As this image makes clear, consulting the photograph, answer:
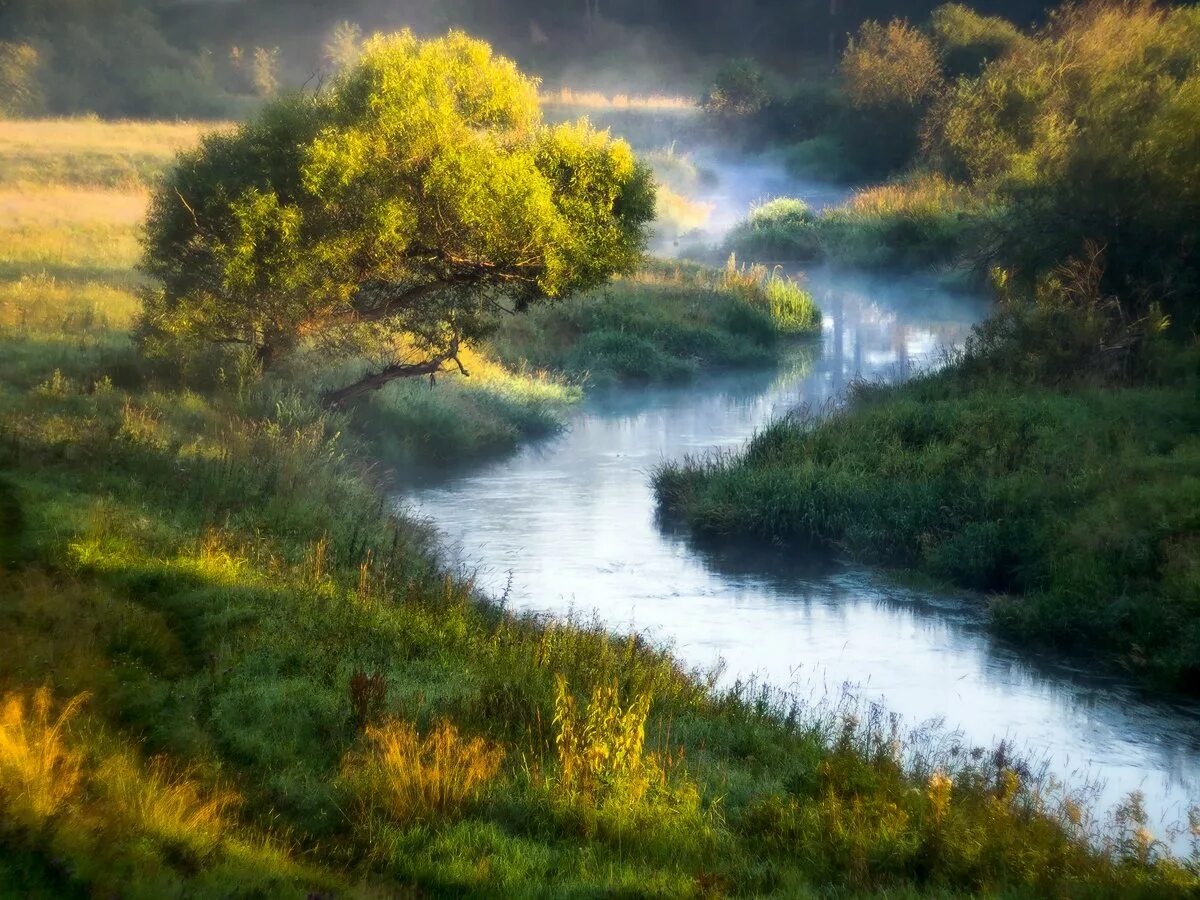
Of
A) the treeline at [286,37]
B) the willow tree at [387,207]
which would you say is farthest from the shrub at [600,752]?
the treeline at [286,37]

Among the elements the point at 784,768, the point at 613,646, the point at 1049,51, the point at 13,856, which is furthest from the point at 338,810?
the point at 1049,51

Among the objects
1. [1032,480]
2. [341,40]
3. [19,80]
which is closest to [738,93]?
[341,40]

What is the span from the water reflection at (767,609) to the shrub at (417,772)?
220 inches

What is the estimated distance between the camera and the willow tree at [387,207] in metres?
17.9

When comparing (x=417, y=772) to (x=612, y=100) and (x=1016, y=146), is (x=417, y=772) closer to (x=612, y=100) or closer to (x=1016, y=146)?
(x=1016, y=146)

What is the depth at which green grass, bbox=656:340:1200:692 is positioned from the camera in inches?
582

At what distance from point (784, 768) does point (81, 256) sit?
87.3 feet

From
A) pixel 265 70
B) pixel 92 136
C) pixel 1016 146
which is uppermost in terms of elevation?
pixel 265 70

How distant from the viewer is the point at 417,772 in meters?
8.03

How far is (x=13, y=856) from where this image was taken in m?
6.20

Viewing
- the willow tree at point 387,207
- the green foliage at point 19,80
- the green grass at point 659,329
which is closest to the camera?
the willow tree at point 387,207

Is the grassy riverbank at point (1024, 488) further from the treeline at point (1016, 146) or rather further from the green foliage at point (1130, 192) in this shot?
Answer: the treeline at point (1016, 146)

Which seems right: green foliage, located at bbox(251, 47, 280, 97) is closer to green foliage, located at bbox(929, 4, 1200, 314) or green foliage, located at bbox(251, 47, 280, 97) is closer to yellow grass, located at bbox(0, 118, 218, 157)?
yellow grass, located at bbox(0, 118, 218, 157)

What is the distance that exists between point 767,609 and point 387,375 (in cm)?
769
